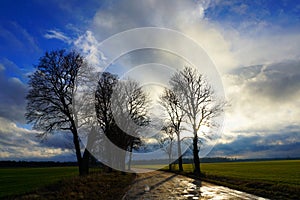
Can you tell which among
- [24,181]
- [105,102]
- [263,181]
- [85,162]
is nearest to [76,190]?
[85,162]

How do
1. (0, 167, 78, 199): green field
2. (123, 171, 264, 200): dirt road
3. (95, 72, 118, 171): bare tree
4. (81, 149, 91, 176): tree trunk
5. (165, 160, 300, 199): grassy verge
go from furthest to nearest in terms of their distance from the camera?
(95, 72, 118, 171): bare tree, (81, 149, 91, 176): tree trunk, (0, 167, 78, 199): green field, (165, 160, 300, 199): grassy verge, (123, 171, 264, 200): dirt road

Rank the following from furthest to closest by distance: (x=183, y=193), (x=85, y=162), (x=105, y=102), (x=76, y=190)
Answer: (x=105, y=102)
(x=85, y=162)
(x=76, y=190)
(x=183, y=193)

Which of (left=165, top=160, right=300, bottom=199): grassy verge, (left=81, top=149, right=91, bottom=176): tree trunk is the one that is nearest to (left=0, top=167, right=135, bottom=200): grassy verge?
(left=81, top=149, right=91, bottom=176): tree trunk

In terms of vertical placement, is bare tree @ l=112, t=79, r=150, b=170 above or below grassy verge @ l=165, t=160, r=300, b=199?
above

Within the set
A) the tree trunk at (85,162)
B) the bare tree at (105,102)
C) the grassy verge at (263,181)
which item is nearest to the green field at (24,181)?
the tree trunk at (85,162)

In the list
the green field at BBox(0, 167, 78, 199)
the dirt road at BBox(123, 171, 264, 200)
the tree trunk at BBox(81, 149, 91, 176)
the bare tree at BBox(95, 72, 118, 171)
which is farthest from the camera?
the bare tree at BBox(95, 72, 118, 171)

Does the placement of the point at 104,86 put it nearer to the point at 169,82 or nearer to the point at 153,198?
the point at 169,82

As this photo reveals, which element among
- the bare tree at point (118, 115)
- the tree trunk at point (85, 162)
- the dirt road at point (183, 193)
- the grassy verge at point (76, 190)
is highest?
the bare tree at point (118, 115)

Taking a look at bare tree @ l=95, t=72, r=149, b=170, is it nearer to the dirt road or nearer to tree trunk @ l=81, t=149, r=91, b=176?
tree trunk @ l=81, t=149, r=91, b=176

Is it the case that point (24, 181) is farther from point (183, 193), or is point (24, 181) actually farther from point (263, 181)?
point (263, 181)

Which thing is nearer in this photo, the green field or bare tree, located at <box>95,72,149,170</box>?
the green field

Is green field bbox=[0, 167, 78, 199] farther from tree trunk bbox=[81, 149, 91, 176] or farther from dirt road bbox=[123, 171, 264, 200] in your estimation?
dirt road bbox=[123, 171, 264, 200]

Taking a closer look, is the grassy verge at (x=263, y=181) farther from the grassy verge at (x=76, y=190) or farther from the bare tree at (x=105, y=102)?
the bare tree at (x=105, y=102)

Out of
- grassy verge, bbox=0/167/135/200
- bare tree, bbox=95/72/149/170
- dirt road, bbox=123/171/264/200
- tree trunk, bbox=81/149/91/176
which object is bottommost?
dirt road, bbox=123/171/264/200
